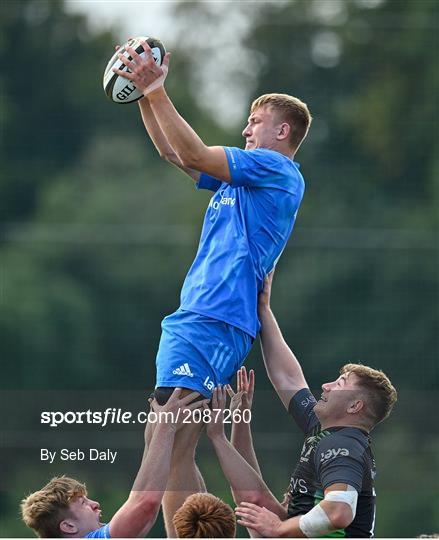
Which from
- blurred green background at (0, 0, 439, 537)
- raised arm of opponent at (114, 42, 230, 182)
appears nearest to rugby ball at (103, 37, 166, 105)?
raised arm of opponent at (114, 42, 230, 182)

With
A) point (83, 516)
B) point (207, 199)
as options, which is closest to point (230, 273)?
point (83, 516)

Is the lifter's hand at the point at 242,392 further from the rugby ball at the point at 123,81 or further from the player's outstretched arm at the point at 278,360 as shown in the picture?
the rugby ball at the point at 123,81

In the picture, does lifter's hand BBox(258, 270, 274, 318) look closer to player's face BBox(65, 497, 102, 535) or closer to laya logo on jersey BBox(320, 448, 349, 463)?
laya logo on jersey BBox(320, 448, 349, 463)

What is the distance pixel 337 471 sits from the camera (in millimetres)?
4320

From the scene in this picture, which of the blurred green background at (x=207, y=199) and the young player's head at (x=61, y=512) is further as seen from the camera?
the blurred green background at (x=207, y=199)

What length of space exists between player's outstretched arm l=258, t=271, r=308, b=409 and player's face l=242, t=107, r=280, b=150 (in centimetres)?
43

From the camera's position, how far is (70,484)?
467 centimetres

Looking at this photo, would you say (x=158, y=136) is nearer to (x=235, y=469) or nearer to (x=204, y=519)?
(x=235, y=469)

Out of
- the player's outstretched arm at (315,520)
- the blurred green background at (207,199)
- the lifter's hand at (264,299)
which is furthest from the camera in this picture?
the blurred green background at (207,199)

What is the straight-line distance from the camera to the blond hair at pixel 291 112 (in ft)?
15.6

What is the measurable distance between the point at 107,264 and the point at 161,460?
1157 cm

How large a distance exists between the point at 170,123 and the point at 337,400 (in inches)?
38.3

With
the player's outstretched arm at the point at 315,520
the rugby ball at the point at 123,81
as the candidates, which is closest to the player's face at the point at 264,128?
the rugby ball at the point at 123,81

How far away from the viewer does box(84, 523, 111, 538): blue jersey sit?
453 centimetres
